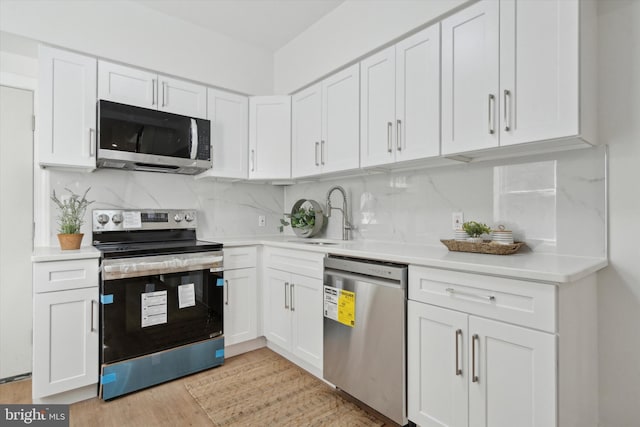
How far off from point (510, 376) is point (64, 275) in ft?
7.92

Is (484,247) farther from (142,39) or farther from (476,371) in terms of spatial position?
(142,39)

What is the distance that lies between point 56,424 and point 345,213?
226 centimetres

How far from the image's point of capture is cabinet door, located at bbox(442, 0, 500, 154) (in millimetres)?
1655

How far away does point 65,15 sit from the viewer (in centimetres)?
224

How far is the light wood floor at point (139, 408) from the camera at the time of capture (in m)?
1.88

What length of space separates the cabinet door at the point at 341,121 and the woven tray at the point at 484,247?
2.81 feet

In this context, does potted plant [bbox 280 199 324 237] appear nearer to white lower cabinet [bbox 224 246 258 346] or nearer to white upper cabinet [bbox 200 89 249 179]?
white lower cabinet [bbox 224 246 258 346]

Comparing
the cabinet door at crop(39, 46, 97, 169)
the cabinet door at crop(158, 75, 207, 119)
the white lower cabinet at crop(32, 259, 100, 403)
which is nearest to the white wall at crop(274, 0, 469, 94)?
the cabinet door at crop(158, 75, 207, 119)

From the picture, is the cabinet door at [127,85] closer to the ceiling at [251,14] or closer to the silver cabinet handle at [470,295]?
the ceiling at [251,14]

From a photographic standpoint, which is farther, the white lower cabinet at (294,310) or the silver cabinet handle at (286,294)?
Answer: the silver cabinet handle at (286,294)

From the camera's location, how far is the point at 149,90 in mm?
2557

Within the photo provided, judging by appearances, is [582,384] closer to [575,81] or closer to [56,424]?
[575,81]

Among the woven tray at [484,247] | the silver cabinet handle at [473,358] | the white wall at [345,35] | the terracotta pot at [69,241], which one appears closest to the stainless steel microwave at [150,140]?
the terracotta pot at [69,241]

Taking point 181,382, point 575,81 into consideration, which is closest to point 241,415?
point 181,382
